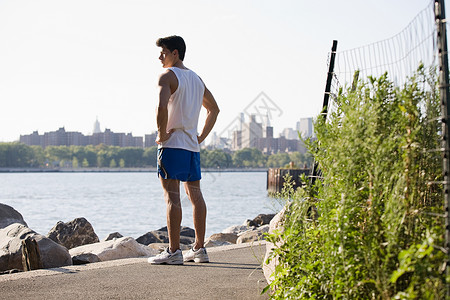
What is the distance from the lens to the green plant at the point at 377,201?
9.96 ft

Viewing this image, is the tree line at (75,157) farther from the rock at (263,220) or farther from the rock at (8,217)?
the rock at (8,217)

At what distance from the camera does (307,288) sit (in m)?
3.59

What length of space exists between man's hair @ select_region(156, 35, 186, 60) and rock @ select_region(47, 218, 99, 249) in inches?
234

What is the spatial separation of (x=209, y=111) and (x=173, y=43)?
86 centimetres

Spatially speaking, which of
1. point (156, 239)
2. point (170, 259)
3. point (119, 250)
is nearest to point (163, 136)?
point (170, 259)

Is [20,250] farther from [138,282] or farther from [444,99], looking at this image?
[444,99]

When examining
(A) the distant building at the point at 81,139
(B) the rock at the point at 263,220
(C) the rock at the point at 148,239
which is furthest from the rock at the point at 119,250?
(A) the distant building at the point at 81,139

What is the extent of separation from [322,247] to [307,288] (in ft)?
1.06

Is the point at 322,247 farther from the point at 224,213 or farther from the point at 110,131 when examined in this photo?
the point at 110,131

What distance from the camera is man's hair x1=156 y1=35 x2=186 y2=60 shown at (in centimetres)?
604

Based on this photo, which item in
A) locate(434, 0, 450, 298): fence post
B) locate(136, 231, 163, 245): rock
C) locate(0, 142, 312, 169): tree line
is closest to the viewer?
locate(434, 0, 450, 298): fence post

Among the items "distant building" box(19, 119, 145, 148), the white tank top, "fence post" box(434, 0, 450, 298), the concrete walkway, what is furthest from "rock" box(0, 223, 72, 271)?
"distant building" box(19, 119, 145, 148)

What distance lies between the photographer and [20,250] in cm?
679

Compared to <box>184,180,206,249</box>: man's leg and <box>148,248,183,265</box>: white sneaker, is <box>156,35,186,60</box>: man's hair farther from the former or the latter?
<box>148,248,183,265</box>: white sneaker
